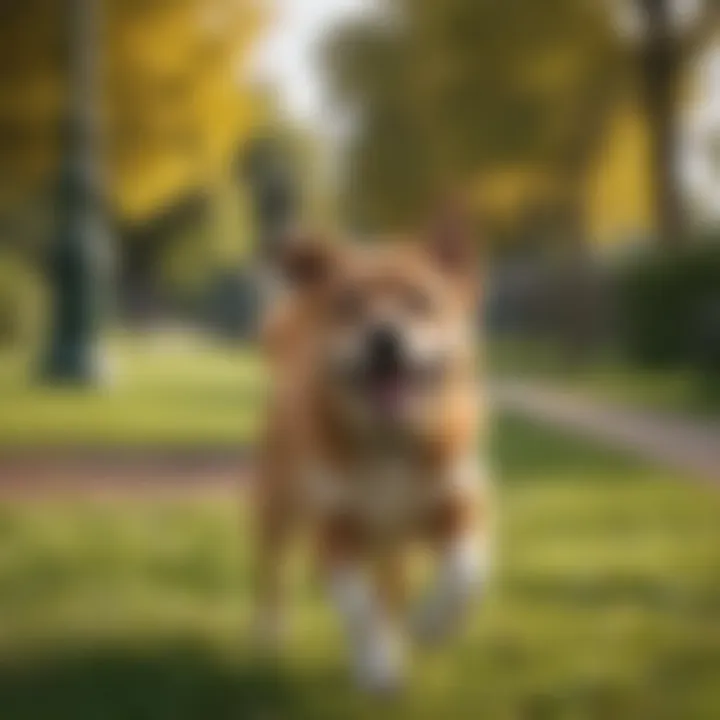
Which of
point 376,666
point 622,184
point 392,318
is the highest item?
point 622,184

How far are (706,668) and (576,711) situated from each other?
94 mm

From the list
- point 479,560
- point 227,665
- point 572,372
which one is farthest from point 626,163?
point 227,665

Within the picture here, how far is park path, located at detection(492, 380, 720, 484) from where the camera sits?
0.94 meters

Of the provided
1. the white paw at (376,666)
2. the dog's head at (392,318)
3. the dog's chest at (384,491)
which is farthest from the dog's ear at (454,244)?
the white paw at (376,666)

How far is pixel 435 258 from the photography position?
0.81 metres

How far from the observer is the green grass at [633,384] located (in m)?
0.96

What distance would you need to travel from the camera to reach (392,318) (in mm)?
781

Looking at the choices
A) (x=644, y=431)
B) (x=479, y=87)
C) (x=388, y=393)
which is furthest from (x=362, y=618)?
(x=479, y=87)

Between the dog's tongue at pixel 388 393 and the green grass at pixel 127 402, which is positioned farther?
the green grass at pixel 127 402

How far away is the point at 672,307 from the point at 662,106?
150mm

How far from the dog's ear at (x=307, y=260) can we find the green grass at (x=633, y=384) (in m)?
0.19

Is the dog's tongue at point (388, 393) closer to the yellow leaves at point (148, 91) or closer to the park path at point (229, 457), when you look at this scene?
the park path at point (229, 457)

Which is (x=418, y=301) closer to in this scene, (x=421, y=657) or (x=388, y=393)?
(x=388, y=393)

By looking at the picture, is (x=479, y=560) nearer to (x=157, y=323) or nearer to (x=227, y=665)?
(x=227, y=665)
